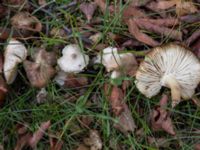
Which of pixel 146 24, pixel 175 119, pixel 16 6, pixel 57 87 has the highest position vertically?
pixel 16 6

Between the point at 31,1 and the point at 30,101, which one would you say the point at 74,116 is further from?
the point at 31,1

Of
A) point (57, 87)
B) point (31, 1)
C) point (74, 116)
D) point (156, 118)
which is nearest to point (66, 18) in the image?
point (31, 1)

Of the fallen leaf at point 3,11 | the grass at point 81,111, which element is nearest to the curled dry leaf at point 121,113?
the grass at point 81,111

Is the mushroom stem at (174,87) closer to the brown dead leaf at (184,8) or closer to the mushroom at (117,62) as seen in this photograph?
the mushroom at (117,62)

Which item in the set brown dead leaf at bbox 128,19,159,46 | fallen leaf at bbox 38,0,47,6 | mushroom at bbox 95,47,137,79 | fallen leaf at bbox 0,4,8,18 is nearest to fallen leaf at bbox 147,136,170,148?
mushroom at bbox 95,47,137,79

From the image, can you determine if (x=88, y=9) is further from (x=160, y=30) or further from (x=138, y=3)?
(x=160, y=30)

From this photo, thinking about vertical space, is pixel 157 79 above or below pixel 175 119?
above
